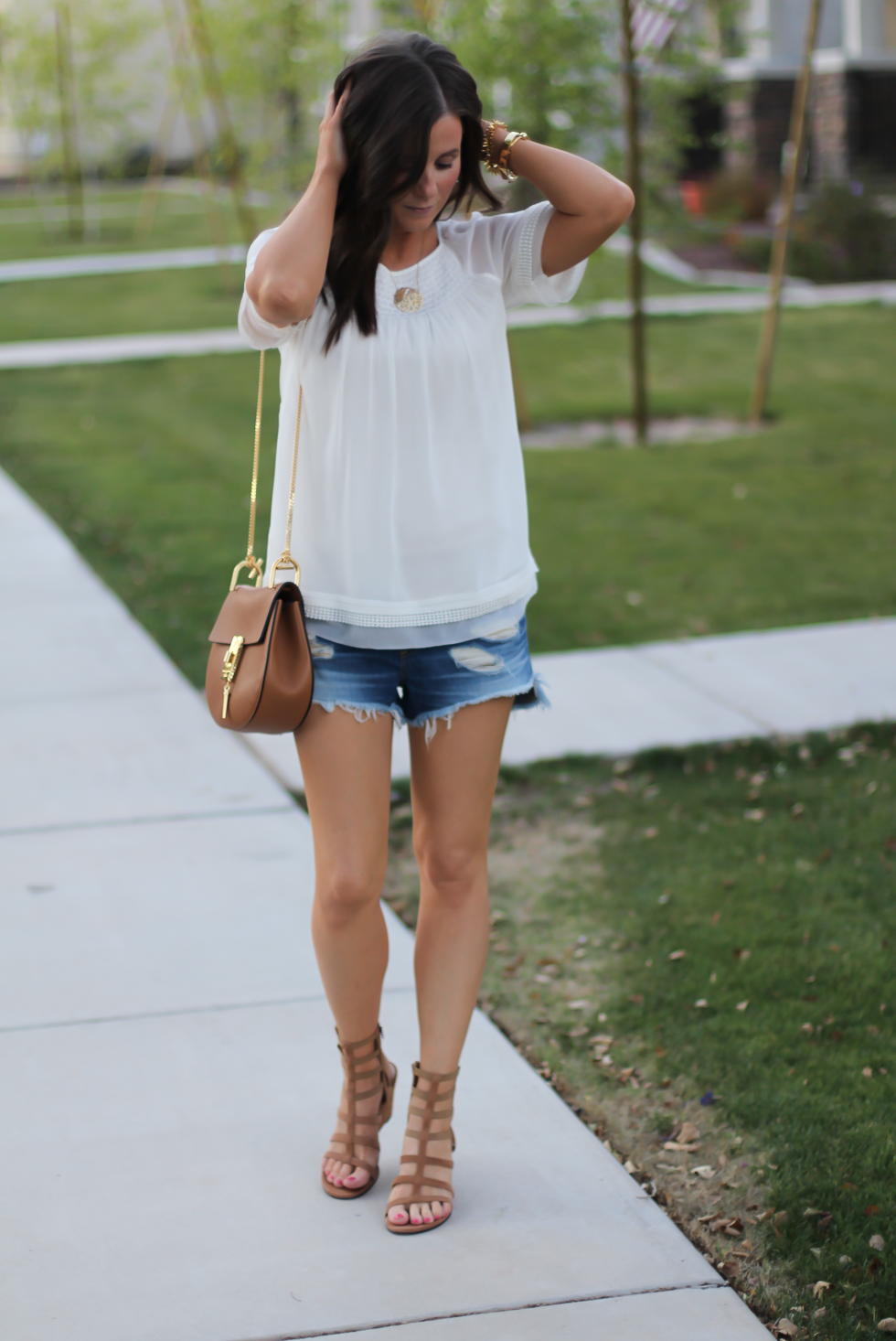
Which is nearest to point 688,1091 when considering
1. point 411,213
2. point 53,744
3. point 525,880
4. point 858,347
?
point 525,880

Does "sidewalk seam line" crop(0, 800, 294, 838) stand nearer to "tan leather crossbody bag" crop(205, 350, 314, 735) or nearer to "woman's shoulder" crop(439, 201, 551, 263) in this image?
"tan leather crossbody bag" crop(205, 350, 314, 735)

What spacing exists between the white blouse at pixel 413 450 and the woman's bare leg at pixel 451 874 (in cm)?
20

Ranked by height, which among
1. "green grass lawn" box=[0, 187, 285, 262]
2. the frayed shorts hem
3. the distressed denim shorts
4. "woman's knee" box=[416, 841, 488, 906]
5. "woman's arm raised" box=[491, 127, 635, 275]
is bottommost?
"green grass lawn" box=[0, 187, 285, 262]

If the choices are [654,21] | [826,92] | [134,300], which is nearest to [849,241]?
[826,92]

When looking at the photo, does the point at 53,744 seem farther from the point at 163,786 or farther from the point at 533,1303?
the point at 533,1303

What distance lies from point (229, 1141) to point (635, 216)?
7.82 metres

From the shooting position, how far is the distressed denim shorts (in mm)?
2662

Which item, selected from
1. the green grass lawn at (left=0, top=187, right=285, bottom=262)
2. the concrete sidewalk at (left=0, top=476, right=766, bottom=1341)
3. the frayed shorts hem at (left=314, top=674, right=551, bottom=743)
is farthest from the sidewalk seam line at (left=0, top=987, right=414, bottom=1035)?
the green grass lawn at (left=0, top=187, right=285, bottom=262)

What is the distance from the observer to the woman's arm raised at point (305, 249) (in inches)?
95.7

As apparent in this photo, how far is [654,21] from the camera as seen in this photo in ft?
29.6

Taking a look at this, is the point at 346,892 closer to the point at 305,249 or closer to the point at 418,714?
the point at 418,714

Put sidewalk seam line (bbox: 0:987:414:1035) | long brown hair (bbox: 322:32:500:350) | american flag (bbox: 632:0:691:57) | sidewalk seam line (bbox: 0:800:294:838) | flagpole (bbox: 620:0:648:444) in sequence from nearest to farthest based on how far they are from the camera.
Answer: long brown hair (bbox: 322:32:500:350) → sidewalk seam line (bbox: 0:987:414:1035) → sidewalk seam line (bbox: 0:800:294:838) → american flag (bbox: 632:0:691:57) → flagpole (bbox: 620:0:648:444)

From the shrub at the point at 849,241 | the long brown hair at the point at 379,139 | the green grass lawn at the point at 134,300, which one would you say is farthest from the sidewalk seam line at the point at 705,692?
the shrub at the point at 849,241

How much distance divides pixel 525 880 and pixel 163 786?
135cm
